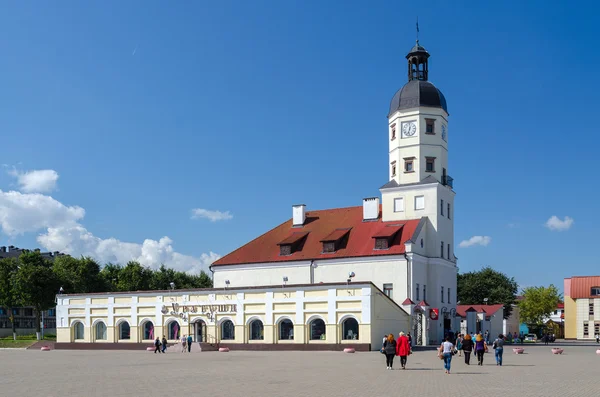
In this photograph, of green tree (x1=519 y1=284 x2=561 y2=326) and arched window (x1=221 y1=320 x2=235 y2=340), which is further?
green tree (x1=519 y1=284 x2=561 y2=326)

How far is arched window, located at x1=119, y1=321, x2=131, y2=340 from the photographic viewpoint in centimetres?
6075

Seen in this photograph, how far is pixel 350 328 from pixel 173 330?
16.3 metres

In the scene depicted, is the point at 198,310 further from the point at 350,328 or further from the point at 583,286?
the point at 583,286

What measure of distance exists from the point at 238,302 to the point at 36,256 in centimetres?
4304

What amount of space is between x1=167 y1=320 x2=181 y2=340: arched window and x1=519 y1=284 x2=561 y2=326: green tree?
210ft

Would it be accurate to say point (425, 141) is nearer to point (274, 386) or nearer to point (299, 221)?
point (299, 221)

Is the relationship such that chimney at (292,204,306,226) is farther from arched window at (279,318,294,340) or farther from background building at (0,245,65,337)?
background building at (0,245,65,337)

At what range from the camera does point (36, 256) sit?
87.8 meters

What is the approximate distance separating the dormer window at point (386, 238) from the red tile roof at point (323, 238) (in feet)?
0.59

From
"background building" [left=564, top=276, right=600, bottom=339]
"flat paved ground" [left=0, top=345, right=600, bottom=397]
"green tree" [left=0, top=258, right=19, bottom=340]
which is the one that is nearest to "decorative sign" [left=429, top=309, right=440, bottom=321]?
"flat paved ground" [left=0, top=345, right=600, bottom=397]

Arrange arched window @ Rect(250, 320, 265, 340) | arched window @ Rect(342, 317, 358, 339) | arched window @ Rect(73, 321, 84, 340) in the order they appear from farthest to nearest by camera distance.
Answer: arched window @ Rect(73, 321, 84, 340)
arched window @ Rect(250, 320, 265, 340)
arched window @ Rect(342, 317, 358, 339)

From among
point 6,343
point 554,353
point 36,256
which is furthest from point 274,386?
point 36,256

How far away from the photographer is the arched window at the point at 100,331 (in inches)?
2445

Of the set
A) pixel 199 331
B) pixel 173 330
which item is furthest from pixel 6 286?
pixel 199 331
